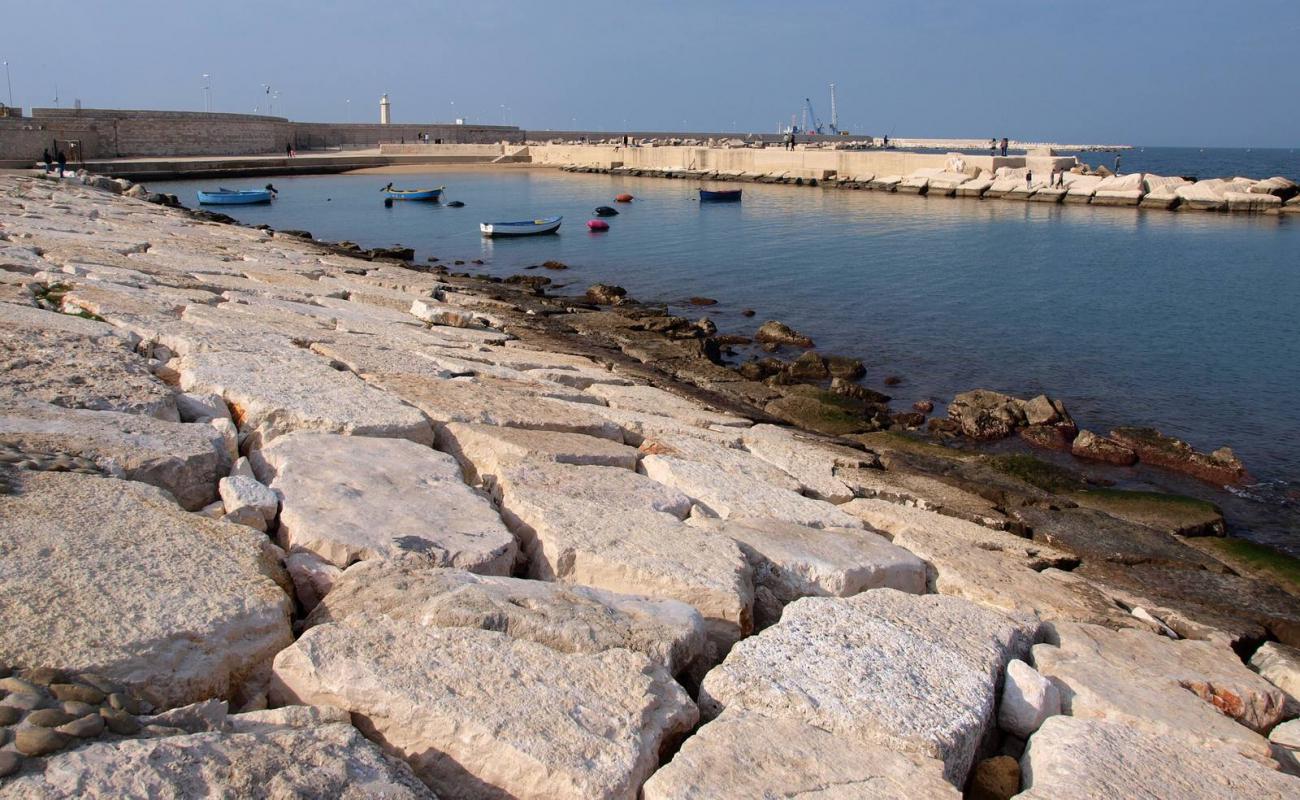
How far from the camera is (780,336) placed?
1248 cm

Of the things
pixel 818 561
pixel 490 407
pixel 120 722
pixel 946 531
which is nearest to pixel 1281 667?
pixel 946 531

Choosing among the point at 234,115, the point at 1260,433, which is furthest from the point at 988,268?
the point at 234,115

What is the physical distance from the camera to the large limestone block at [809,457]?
5.07m

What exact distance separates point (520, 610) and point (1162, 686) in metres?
2.24

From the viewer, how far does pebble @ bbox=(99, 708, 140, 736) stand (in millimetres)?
1849

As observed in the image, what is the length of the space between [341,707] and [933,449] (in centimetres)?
628

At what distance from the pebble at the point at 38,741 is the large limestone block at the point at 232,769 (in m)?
0.03

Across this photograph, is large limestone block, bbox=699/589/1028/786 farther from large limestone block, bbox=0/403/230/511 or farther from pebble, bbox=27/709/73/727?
large limestone block, bbox=0/403/230/511

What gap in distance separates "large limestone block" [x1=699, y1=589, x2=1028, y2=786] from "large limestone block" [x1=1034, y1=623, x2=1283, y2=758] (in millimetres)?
225

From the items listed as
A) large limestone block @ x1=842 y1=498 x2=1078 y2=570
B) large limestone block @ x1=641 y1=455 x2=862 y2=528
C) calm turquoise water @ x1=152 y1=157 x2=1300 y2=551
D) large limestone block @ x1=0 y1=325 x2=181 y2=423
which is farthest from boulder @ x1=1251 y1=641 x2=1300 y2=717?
large limestone block @ x1=0 y1=325 x2=181 y2=423

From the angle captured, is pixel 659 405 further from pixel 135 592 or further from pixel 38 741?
pixel 38 741

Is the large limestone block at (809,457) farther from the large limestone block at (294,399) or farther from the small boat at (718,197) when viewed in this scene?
the small boat at (718,197)

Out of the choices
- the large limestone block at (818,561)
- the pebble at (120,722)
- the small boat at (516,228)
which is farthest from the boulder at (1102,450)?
the small boat at (516,228)

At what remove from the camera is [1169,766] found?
2523 mm
